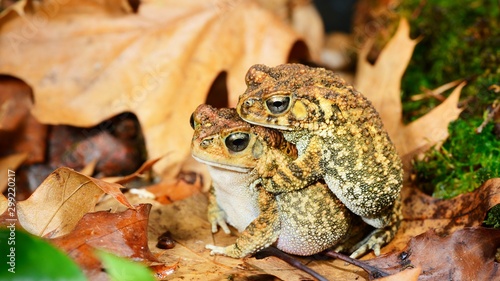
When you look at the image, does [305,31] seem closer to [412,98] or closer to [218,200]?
[412,98]

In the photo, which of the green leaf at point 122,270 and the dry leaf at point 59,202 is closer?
the green leaf at point 122,270

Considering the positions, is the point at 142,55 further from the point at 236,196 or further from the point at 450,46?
the point at 450,46

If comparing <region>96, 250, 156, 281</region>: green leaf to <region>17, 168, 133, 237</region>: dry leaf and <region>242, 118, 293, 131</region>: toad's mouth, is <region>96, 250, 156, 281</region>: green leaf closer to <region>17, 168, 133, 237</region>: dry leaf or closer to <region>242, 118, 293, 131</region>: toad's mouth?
<region>17, 168, 133, 237</region>: dry leaf

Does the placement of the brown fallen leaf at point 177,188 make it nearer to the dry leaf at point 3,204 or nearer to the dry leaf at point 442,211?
the dry leaf at point 3,204

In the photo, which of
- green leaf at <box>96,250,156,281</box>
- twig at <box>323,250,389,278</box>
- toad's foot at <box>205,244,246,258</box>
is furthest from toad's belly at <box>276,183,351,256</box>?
green leaf at <box>96,250,156,281</box>

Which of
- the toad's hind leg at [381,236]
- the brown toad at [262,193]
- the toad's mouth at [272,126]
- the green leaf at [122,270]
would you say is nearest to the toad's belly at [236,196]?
the brown toad at [262,193]

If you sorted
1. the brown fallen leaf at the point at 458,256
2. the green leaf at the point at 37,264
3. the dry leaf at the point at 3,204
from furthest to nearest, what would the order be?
1. the brown fallen leaf at the point at 458,256
2. the dry leaf at the point at 3,204
3. the green leaf at the point at 37,264

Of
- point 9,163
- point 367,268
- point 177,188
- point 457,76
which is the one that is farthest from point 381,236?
point 9,163
